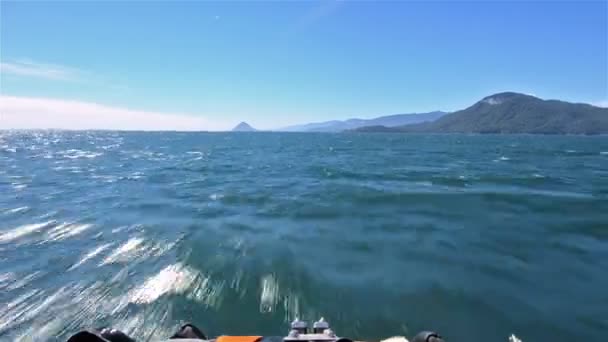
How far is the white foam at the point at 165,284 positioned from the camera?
6922 millimetres

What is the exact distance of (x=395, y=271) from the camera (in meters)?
8.17

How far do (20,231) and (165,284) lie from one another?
6.92m

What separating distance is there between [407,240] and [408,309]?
410 centimetres

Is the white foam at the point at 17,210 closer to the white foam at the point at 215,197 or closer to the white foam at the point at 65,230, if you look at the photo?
the white foam at the point at 65,230

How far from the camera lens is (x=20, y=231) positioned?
1086cm

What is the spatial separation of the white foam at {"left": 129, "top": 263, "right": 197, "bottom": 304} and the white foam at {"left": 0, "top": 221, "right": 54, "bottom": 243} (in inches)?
225

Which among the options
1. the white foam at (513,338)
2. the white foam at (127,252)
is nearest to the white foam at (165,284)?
the white foam at (127,252)

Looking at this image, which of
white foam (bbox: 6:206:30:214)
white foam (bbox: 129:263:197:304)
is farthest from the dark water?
white foam (bbox: 6:206:30:214)

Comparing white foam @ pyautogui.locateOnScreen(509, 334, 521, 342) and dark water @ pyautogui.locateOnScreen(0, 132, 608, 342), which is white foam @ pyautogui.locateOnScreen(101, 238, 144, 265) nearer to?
dark water @ pyautogui.locateOnScreen(0, 132, 608, 342)

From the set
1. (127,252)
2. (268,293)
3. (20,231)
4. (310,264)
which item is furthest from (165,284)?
(20,231)

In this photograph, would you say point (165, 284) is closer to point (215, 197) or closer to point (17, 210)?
point (215, 197)

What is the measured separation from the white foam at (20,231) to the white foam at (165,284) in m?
5.73

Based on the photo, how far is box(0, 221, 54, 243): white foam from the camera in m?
10.2

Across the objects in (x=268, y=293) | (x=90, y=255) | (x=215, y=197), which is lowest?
(x=215, y=197)
